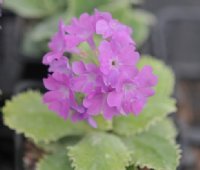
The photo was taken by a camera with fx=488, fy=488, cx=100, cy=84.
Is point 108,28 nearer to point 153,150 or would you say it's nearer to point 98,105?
point 98,105

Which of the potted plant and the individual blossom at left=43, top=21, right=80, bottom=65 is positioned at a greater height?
the individual blossom at left=43, top=21, right=80, bottom=65

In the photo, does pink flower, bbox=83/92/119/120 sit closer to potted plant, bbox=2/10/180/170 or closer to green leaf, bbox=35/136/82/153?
potted plant, bbox=2/10/180/170

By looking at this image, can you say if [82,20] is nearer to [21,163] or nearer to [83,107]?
[83,107]

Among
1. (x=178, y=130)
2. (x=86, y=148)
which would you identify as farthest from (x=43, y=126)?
(x=178, y=130)

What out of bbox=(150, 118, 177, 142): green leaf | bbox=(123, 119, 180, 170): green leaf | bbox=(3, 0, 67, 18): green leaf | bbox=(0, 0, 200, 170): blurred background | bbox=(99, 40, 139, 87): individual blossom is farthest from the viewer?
bbox=(3, 0, 67, 18): green leaf

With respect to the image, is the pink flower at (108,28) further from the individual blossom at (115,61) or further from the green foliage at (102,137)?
the green foliage at (102,137)

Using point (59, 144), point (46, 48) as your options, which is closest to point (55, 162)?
point (59, 144)

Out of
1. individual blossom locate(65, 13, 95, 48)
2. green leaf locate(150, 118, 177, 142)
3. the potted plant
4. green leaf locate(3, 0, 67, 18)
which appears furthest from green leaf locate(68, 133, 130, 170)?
green leaf locate(3, 0, 67, 18)
